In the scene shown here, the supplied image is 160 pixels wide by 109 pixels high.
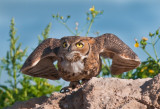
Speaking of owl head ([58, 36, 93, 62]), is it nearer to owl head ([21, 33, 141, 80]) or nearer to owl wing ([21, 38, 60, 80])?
owl head ([21, 33, 141, 80])

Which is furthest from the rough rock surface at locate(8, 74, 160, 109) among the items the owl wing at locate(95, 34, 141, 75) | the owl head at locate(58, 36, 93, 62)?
the owl wing at locate(95, 34, 141, 75)

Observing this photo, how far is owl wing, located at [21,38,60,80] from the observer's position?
4751 millimetres

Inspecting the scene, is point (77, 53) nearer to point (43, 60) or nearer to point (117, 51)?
point (117, 51)

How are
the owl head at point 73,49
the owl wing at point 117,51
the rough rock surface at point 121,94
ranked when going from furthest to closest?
the owl wing at point 117,51
the owl head at point 73,49
the rough rock surface at point 121,94

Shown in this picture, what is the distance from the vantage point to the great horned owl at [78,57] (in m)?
4.39

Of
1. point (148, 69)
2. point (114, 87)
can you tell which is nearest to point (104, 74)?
point (148, 69)

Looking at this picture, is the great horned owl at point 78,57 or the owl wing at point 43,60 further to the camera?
the owl wing at point 43,60

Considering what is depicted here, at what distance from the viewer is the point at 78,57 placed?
4391 millimetres

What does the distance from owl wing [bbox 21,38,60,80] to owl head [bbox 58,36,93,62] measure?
0.32 meters

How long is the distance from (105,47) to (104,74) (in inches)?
82.8

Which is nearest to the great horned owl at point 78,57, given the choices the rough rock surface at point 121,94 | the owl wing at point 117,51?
the owl wing at point 117,51

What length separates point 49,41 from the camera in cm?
493

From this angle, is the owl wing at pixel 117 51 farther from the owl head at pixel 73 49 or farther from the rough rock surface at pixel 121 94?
the rough rock surface at pixel 121 94

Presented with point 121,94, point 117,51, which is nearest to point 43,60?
point 117,51
